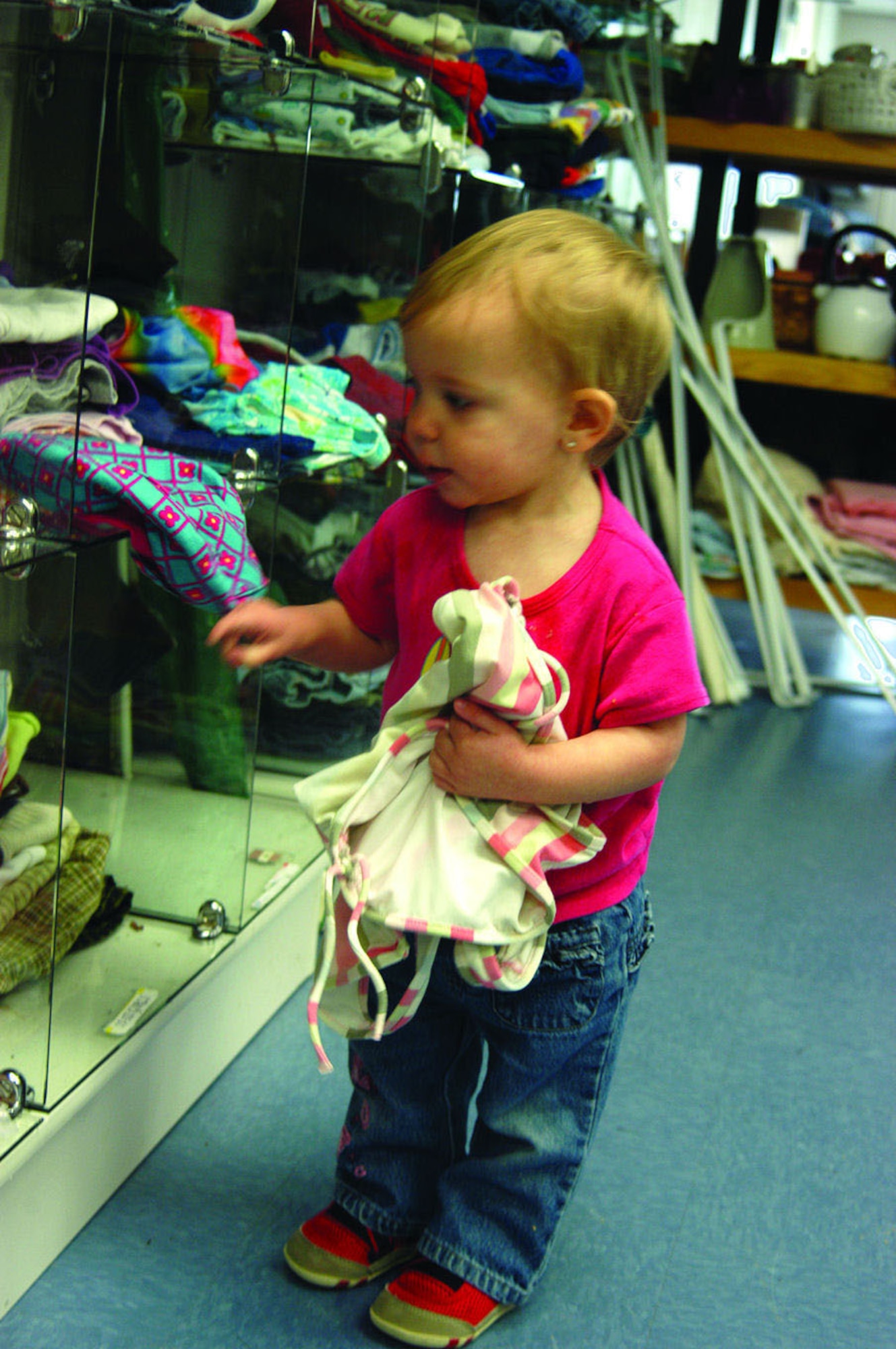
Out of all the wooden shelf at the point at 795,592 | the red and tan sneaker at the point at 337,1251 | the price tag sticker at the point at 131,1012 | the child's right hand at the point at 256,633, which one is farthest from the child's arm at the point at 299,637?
A: the wooden shelf at the point at 795,592

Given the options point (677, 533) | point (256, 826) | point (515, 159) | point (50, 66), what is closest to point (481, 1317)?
point (256, 826)

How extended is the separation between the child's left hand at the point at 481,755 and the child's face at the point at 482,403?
157 millimetres

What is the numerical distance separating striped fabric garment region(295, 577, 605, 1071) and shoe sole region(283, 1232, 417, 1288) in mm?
252

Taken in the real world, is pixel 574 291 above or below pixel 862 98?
below

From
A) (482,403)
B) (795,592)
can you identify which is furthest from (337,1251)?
(795,592)

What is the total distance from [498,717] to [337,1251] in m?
0.50

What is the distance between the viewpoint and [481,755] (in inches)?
34.0

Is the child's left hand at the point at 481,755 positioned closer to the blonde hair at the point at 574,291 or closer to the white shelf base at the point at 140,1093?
the blonde hair at the point at 574,291

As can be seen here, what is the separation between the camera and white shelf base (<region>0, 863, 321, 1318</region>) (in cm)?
99

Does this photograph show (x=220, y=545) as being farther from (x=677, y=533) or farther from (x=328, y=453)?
(x=677, y=533)

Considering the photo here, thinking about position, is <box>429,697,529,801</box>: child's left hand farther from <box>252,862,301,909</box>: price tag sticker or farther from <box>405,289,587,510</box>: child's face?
<box>252,862,301,909</box>: price tag sticker

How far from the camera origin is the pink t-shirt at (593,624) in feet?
2.92

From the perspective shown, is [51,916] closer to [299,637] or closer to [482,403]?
[299,637]

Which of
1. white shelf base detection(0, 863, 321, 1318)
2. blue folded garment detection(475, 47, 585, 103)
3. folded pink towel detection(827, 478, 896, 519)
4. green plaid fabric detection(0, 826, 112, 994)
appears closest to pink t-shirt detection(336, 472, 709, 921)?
green plaid fabric detection(0, 826, 112, 994)
